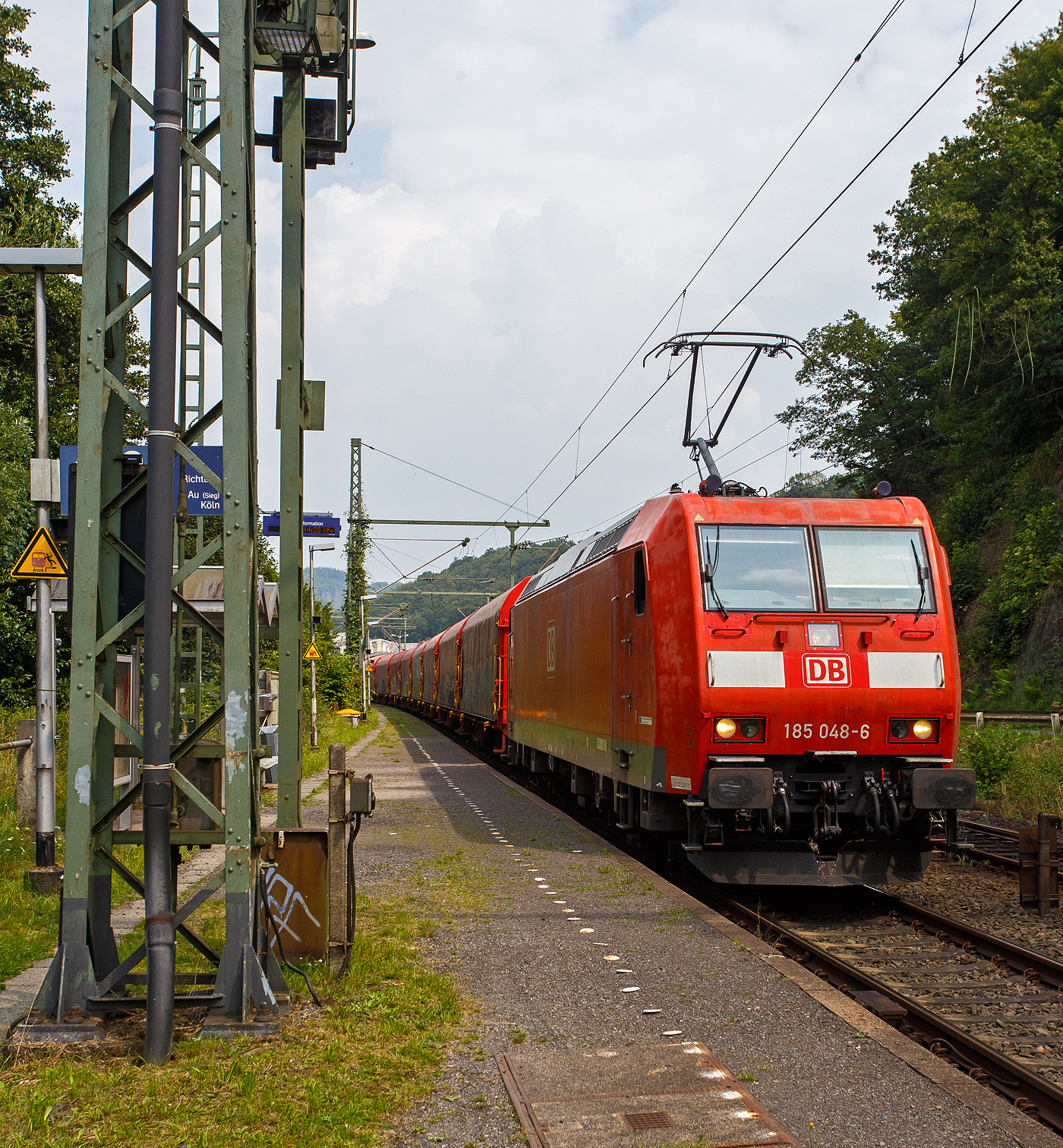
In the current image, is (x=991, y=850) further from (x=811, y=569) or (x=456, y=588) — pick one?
(x=456, y=588)

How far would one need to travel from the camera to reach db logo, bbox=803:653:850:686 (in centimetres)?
859

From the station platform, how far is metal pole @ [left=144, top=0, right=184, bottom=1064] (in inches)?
57.9

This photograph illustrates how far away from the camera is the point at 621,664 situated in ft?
34.6

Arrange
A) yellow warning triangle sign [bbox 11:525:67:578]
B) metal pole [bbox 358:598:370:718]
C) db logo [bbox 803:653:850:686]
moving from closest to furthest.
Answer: db logo [bbox 803:653:850:686] < yellow warning triangle sign [bbox 11:525:67:578] < metal pole [bbox 358:598:370:718]

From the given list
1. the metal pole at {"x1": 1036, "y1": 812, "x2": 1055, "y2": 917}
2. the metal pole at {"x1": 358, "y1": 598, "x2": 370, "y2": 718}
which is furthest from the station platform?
the metal pole at {"x1": 358, "y1": 598, "x2": 370, "y2": 718}

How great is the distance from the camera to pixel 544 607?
51.3 ft

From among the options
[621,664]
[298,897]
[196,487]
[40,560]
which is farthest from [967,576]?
[298,897]

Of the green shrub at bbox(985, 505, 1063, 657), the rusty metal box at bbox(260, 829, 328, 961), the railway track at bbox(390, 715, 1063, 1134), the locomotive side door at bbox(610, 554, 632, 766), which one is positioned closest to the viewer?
the railway track at bbox(390, 715, 1063, 1134)

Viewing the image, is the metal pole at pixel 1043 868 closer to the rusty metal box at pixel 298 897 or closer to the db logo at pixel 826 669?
the db logo at pixel 826 669

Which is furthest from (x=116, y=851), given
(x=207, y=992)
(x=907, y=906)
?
(x=907, y=906)

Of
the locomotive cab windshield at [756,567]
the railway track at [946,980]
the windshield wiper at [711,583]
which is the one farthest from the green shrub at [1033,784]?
the windshield wiper at [711,583]

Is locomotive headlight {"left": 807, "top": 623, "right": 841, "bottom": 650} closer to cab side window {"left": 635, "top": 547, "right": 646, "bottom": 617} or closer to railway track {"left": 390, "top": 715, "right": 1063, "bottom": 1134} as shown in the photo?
cab side window {"left": 635, "top": 547, "right": 646, "bottom": 617}

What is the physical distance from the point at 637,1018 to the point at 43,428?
7081 mm

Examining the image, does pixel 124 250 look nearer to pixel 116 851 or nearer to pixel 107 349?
pixel 107 349
